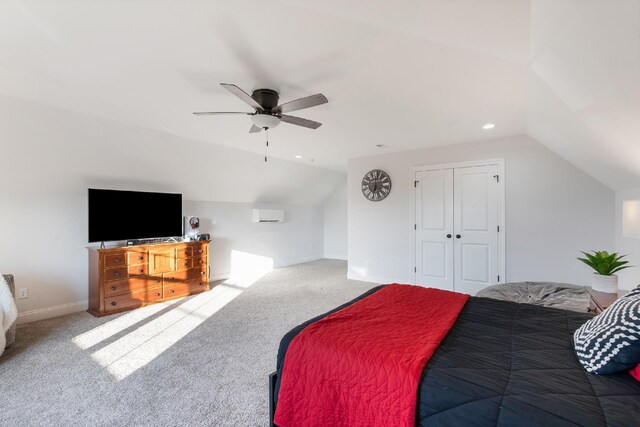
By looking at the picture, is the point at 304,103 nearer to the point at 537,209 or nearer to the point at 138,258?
the point at 138,258

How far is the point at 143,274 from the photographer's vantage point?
3965 mm

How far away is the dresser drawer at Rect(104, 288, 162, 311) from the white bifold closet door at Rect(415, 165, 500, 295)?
4114mm

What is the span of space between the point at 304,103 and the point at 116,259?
3274mm

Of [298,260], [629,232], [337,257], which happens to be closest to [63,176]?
[298,260]

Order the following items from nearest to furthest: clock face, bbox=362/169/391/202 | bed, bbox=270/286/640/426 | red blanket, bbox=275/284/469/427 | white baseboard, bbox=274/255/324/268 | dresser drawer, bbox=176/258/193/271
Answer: bed, bbox=270/286/640/426, red blanket, bbox=275/284/469/427, dresser drawer, bbox=176/258/193/271, clock face, bbox=362/169/391/202, white baseboard, bbox=274/255/324/268

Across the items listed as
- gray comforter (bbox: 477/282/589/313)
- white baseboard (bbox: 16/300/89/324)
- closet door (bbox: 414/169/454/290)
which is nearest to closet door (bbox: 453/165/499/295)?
closet door (bbox: 414/169/454/290)

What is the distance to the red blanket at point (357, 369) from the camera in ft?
3.90

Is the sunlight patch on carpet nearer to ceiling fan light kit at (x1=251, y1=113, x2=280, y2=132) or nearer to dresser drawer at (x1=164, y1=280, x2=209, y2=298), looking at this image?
dresser drawer at (x1=164, y1=280, x2=209, y2=298)

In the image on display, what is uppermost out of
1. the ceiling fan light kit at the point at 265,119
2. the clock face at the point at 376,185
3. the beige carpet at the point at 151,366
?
the ceiling fan light kit at the point at 265,119

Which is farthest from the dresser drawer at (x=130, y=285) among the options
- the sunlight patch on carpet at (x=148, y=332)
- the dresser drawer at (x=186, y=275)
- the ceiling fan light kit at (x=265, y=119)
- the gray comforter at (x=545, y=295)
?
the gray comforter at (x=545, y=295)

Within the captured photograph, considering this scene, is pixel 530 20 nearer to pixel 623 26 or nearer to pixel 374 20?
pixel 623 26

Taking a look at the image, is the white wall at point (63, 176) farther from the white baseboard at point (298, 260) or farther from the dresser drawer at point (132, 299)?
the white baseboard at point (298, 260)

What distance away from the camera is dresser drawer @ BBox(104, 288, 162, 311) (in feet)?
11.9

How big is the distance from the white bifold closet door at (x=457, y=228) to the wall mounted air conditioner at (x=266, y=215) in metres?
3.18
